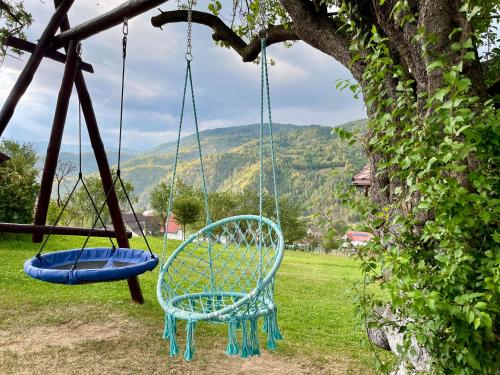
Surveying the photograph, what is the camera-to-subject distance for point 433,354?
5.25 ft

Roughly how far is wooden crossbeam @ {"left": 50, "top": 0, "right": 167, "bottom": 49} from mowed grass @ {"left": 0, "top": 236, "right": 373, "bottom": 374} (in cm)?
237

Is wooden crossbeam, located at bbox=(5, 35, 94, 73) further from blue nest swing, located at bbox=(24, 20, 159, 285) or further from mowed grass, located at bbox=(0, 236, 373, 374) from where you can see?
mowed grass, located at bbox=(0, 236, 373, 374)

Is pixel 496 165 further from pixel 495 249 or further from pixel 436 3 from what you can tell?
pixel 436 3

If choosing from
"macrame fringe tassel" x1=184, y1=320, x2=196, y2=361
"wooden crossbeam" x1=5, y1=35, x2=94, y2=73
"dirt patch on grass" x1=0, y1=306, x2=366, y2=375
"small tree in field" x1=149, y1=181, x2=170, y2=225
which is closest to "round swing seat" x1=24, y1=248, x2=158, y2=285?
"macrame fringe tassel" x1=184, y1=320, x2=196, y2=361

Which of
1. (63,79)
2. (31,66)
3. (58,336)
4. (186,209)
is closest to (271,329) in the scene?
(58,336)

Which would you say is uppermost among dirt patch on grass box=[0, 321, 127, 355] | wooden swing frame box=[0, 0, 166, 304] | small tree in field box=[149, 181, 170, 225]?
wooden swing frame box=[0, 0, 166, 304]

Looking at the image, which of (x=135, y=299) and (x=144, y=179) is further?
(x=144, y=179)

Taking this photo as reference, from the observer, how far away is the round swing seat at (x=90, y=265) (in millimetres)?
2162

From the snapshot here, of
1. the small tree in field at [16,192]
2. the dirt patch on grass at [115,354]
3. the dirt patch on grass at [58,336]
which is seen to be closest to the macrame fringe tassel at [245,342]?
the dirt patch on grass at [115,354]

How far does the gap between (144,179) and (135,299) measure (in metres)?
146

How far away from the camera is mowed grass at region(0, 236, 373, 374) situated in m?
2.87

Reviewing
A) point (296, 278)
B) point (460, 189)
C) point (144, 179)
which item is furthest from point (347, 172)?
point (144, 179)

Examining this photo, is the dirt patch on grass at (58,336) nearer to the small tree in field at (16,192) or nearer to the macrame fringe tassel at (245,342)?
the macrame fringe tassel at (245,342)

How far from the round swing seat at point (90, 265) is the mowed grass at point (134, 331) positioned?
69cm
